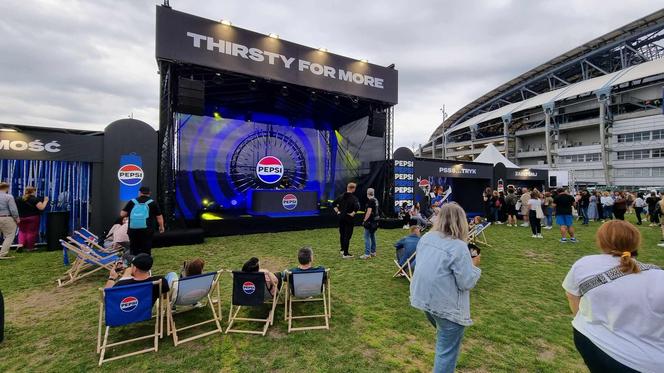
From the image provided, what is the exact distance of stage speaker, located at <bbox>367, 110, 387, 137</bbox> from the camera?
1234 centimetres

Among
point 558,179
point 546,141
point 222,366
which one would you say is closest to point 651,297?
point 222,366

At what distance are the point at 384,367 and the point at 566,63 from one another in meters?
60.4

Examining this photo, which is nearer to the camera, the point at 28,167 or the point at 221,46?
the point at 28,167

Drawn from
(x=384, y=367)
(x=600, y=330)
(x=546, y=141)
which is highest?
(x=546, y=141)

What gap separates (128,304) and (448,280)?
9.69ft

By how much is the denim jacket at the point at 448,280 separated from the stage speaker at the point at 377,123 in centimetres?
1078

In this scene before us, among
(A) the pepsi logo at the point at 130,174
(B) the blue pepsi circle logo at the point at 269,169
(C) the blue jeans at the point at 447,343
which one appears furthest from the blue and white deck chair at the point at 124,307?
(B) the blue pepsi circle logo at the point at 269,169

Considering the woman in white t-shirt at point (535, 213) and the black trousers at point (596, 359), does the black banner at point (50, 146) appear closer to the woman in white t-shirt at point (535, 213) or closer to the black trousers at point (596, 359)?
the black trousers at point (596, 359)

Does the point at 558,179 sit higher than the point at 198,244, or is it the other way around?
the point at 558,179

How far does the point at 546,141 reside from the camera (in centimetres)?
4284

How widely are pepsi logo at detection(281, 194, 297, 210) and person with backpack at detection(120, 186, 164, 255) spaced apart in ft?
20.0

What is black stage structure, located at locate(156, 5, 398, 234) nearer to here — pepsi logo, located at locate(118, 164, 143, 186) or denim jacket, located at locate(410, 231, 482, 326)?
pepsi logo, located at locate(118, 164, 143, 186)

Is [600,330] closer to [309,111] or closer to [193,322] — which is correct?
[193,322]

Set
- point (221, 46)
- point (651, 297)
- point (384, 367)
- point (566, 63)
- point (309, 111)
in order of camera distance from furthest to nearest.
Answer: point (566, 63), point (309, 111), point (221, 46), point (384, 367), point (651, 297)
